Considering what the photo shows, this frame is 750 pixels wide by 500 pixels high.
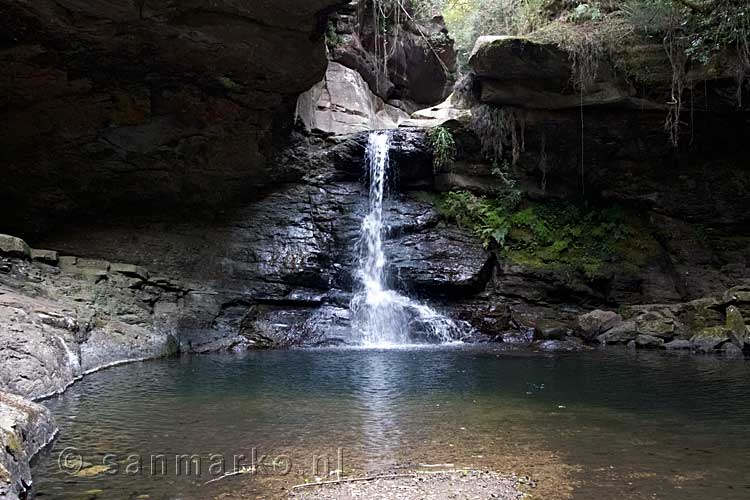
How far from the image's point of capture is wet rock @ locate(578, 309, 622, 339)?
10.1 metres

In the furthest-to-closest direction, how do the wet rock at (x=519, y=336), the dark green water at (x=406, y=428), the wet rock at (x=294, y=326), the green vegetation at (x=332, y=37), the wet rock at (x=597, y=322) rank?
the green vegetation at (x=332, y=37)
the wet rock at (x=519, y=336)
the wet rock at (x=294, y=326)
the wet rock at (x=597, y=322)
the dark green water at (x=406, y=428)

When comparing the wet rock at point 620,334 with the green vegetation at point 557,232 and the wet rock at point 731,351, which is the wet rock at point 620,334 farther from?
the green vegetation at point 557,232

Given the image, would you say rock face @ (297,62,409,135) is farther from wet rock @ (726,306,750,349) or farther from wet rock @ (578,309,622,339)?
wet rock @ (726,306,750,349)

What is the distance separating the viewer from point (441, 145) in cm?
1238

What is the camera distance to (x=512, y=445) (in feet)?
11.8

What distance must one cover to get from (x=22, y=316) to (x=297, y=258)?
19.9 feet

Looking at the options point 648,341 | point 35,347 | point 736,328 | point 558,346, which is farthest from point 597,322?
point 35,347

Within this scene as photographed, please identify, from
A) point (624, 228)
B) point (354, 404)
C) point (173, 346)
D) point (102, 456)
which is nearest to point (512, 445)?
point (354, 404)

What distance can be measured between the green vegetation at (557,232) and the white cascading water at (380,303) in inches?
60.5

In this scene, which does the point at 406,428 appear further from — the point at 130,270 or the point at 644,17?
the point at 644,17

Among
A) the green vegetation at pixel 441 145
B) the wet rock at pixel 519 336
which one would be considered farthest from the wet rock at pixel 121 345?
the green vegetation at pixel 441 145

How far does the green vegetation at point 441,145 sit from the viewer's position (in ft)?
40.6

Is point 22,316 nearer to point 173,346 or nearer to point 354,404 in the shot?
point 173,346

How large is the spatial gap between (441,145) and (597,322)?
490 cm
